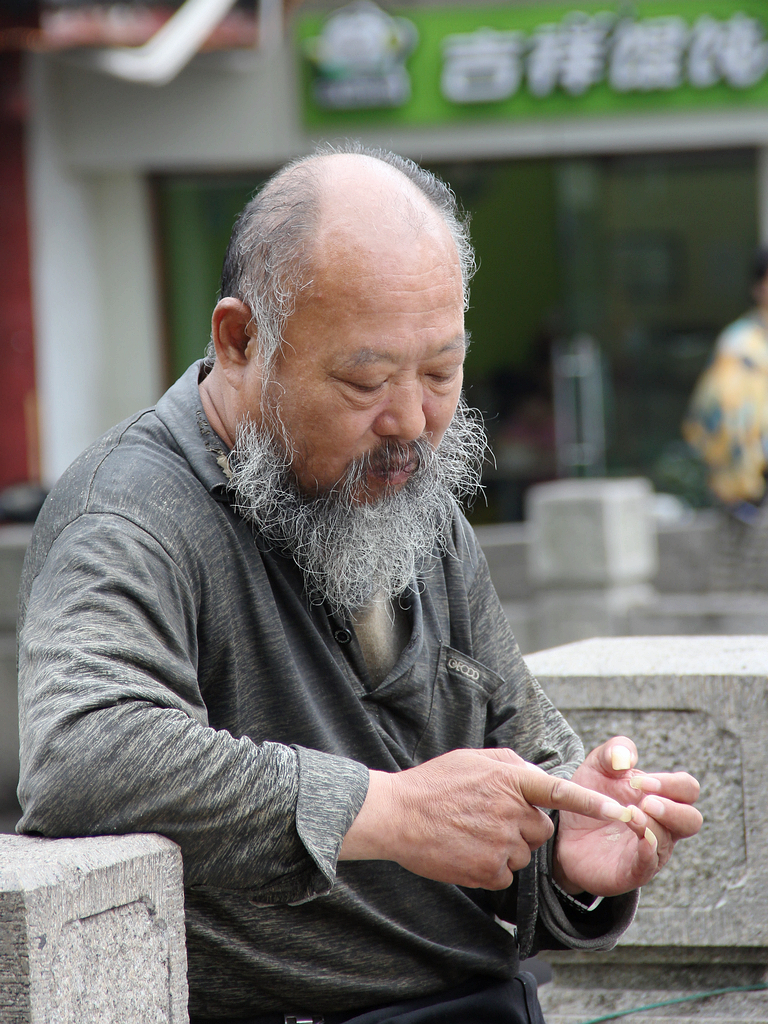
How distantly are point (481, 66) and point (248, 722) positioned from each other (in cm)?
1065

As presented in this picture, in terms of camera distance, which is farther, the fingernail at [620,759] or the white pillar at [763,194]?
the white pillar at [763,194]

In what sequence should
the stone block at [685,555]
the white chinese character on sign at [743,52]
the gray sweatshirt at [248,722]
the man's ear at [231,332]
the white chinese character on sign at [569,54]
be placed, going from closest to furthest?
the gray sweatshirt at [248,722] < the man's ear at [231,332] < the stone block at [685,555] < the white chinese character on sign at [743,52] < the white chinese character on sign at [569,54]

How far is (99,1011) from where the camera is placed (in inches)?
61.5

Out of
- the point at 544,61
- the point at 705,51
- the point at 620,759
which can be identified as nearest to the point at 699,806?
the point at 620,759

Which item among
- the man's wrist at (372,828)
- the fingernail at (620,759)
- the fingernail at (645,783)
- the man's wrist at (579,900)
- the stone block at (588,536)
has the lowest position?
the stone block at (588,536)

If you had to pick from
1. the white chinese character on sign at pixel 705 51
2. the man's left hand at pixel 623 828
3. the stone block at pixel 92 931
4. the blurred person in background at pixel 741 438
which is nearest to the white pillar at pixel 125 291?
the white chinese character on sign at pixel 705 51

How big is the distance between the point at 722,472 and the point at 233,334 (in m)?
5.94

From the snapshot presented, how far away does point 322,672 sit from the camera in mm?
1922

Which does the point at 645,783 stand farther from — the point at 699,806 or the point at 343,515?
the point at 699,806

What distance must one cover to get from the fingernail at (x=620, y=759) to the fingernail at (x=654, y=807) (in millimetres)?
62

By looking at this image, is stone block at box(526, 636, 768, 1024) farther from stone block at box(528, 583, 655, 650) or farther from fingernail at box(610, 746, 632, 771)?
stone block at box(528, 583, 655, 650)

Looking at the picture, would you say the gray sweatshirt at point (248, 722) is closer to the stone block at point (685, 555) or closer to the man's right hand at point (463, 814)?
Result: the man's right hand at point (463, 814)

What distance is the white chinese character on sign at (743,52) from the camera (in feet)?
37.2

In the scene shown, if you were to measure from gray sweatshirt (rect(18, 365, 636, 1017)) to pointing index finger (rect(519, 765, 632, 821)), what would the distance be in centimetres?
22
